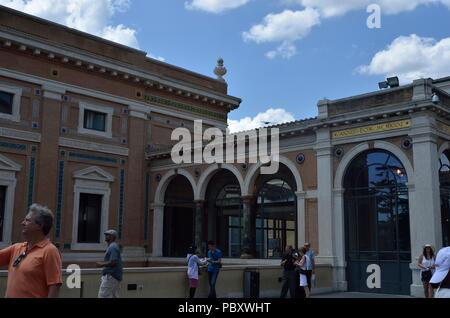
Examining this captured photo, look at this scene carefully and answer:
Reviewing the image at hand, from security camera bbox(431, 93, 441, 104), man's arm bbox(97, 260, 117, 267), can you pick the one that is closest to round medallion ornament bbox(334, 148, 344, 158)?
security camera bbox(431, 93, 441, 104)

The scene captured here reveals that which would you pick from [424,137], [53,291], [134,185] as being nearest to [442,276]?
[53,291]

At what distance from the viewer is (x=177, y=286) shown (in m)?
15.3

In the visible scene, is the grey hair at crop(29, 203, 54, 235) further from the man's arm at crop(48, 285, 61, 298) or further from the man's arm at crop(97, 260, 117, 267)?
the man's arm at crop(97, 260, 117, 267)

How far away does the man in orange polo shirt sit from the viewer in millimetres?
4613

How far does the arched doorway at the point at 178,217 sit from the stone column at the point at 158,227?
268mm

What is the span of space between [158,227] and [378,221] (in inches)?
442

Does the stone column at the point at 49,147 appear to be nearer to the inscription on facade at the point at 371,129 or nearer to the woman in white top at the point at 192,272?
the woman in white top at the point at 192,272

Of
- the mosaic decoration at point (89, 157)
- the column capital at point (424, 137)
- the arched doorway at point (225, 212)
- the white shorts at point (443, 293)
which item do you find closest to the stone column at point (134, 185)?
the mosaic decoration at point (89, 157)

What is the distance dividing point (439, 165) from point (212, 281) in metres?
8.86

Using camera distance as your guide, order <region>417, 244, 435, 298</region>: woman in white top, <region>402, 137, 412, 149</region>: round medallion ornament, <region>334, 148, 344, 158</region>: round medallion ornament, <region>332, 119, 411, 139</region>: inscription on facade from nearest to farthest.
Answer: <region>417, 244, 435, 298</region>: woman in white top → <region>402, 137, 412, 149</region>: round medallion ornament → <region>332, 119, 411, 139</region>: inscription on facade → <region>334, 148, 344, 158</region>: round medallion ornament

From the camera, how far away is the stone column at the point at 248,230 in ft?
72.2

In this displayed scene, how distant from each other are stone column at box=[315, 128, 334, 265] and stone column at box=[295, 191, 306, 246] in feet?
2.29

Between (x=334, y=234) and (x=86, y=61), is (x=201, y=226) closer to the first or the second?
(x=334, y=234)
